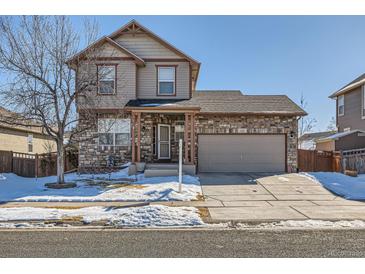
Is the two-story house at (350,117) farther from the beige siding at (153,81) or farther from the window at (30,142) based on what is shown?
the window at (30,142)

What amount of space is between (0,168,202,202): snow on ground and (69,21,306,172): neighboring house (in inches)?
115

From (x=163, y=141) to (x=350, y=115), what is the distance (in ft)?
46.1

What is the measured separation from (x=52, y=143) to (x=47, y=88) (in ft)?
52.5

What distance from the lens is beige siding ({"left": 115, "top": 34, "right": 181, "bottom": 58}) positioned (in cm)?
1825

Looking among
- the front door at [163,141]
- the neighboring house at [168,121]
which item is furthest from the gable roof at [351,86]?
the front door at [163,141]

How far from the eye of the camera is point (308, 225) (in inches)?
291

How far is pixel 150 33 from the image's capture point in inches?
715

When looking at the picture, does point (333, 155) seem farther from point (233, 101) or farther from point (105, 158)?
point (105, 158)

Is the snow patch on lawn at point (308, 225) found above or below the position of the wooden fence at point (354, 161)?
below

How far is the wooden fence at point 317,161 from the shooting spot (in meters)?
18.3

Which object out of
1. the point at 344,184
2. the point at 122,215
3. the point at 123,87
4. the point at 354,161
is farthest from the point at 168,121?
the point at 122,215

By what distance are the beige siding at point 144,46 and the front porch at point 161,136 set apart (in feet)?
11.4

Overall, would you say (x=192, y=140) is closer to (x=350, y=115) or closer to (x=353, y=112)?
(x=353, y=112)

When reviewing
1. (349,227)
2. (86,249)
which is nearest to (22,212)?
(86,249)
